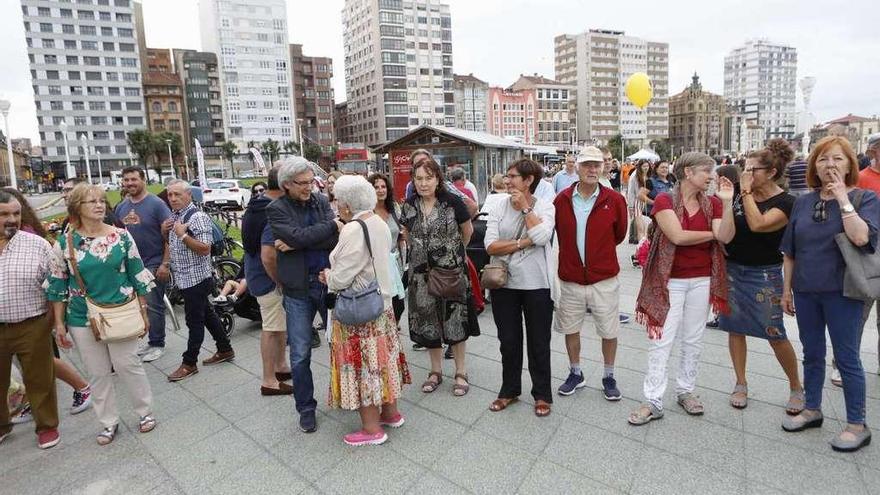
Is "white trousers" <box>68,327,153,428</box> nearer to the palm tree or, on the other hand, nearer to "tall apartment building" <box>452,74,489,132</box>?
the palm tree

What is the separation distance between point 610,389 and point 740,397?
86cm

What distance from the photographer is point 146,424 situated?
3471mm

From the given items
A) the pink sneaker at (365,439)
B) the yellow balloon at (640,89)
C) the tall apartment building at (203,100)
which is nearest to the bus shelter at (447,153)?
the yellow balloon at (640,89)

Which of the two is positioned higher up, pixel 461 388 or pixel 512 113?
pixel 512 113

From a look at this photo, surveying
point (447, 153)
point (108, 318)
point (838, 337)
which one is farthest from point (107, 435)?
point (447, 153)

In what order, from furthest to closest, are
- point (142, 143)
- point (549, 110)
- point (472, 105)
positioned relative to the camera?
point (549, 110)
point (472, 105)
point (142, 143)

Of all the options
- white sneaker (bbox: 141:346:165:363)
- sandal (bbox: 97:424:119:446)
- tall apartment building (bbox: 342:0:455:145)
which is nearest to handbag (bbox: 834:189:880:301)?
sandal (bbox: 97:424:119:446)

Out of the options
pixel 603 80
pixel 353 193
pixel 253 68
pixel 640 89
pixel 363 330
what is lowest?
pixel 363 330

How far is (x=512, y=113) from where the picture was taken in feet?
292

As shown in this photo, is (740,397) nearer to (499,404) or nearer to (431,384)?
(499,404)

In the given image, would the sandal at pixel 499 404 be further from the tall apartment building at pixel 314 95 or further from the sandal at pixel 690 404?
the tall apartment building at pixel 314 95

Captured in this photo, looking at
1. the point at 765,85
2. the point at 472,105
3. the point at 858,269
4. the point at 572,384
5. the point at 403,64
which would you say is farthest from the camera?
the point at 765,85

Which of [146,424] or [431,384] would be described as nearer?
[146,424]

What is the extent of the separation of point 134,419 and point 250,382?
34.6 inches
